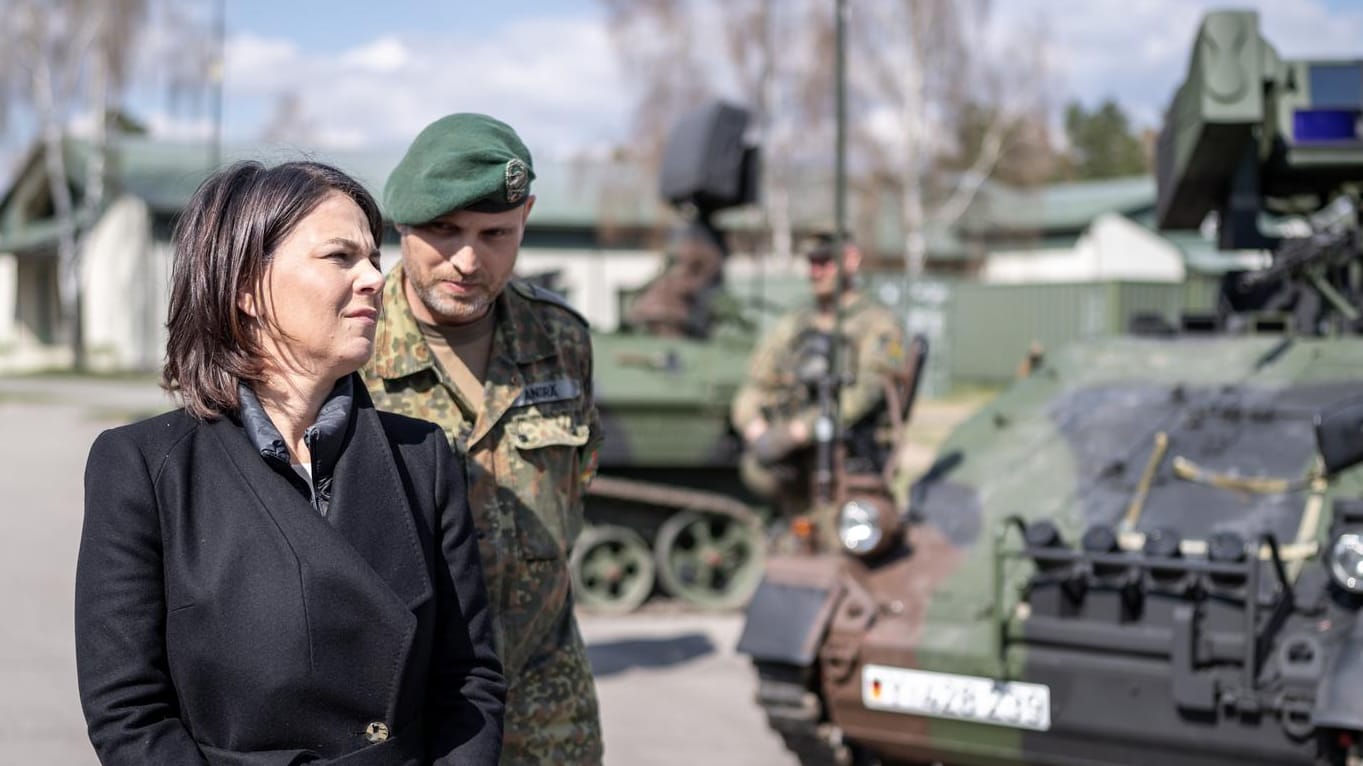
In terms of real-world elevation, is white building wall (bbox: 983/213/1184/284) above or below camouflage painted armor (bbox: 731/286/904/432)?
above

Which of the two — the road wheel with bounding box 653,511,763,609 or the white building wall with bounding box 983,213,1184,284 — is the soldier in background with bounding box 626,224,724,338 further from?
the white building wall with bounding box 983,213,1184,284

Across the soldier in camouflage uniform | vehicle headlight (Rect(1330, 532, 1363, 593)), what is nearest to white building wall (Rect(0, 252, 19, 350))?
vehicle headlight (Rect(1330, 532, 1363, 593))

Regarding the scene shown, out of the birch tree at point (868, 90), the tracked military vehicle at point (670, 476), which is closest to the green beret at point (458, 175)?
the tracked military vehicle at point (670, 476)

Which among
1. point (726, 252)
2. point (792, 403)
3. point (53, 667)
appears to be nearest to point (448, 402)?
point (792, 403)

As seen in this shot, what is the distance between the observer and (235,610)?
205cm

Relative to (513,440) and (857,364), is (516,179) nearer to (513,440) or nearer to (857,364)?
(513,440)

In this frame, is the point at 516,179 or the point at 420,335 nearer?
the point at 516,179

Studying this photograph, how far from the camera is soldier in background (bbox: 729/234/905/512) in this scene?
281 inches

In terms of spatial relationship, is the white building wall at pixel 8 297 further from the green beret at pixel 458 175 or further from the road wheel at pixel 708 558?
the green beret at pixel 458 175

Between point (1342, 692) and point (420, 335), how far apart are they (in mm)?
2511

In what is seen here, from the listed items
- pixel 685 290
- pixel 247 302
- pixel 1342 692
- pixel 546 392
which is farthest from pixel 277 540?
pixel 685 290

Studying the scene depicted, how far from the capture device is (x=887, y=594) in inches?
203

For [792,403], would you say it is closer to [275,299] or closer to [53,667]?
[53,667]

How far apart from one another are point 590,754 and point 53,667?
5.49 m
